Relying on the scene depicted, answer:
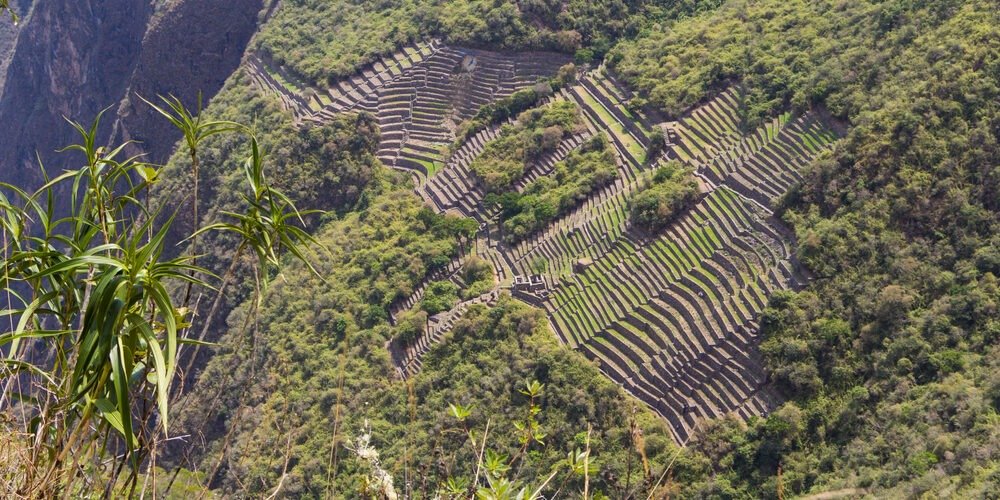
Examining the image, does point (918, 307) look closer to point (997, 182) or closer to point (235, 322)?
point (997, 182)

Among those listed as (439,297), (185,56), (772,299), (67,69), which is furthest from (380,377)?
(67,69)

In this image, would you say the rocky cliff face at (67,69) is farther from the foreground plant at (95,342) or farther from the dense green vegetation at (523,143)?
the foreground plant at (95,342)

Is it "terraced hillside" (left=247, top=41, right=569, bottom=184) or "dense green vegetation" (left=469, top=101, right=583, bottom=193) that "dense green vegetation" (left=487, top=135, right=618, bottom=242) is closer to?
"dense green vegetation" (left=469, top=101, right=583, bottom=193)

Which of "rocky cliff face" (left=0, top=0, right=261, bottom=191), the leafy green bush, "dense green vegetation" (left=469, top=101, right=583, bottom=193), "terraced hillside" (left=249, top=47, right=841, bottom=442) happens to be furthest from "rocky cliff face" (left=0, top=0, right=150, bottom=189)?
the leafy green bush

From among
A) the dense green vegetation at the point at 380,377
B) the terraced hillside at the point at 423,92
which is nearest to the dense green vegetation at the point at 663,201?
the dense green vegetation at the point at 380,377

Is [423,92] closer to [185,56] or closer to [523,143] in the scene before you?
[523,143]

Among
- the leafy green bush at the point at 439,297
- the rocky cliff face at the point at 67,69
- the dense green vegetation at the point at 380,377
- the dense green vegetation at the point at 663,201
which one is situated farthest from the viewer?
the rocky cliff face at the point at 67,69
